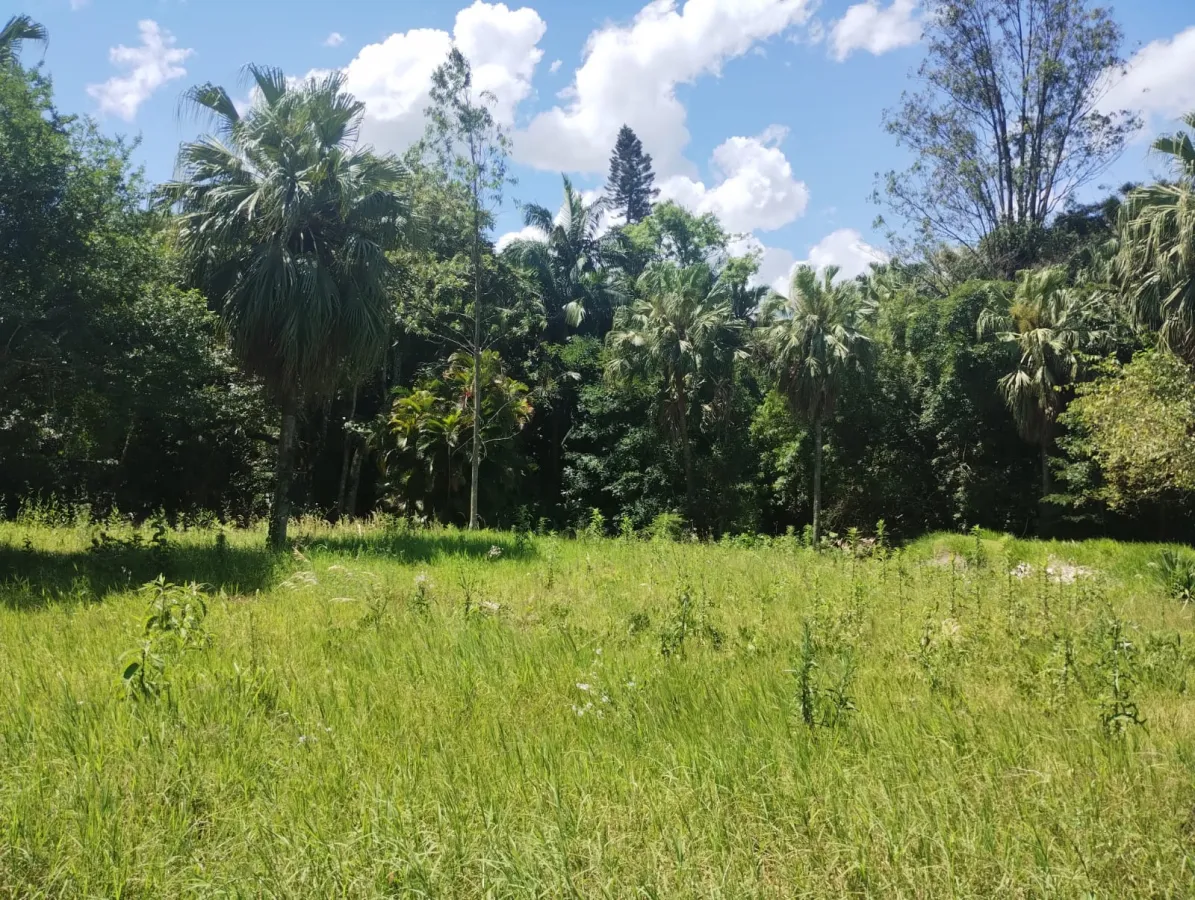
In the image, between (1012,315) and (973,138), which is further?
(973,138)

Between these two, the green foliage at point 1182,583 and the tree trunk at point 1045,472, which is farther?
the tree trunk at point 1045,472

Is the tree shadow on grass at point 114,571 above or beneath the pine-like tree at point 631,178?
beneath

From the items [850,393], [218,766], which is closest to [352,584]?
[218,766]

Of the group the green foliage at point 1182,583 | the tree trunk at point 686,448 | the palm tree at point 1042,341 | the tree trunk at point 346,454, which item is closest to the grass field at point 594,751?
the green foliage at point 1182,583

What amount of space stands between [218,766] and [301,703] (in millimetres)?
875

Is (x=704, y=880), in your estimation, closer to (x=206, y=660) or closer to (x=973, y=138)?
(x=206, y=660)

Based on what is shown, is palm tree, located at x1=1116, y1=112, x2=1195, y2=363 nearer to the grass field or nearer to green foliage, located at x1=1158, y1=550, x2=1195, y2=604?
green foliage, located at x1=1158, y1=550, x2=1195, y2=604

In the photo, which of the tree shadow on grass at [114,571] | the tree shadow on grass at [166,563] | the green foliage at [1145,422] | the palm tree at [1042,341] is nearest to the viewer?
the tree shadow on grass at [114,571]

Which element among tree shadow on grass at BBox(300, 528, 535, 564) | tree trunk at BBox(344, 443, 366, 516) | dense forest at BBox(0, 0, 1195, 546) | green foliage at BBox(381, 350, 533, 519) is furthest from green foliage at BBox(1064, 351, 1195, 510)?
tree trunk at BBox(344, 443, 366, 516)

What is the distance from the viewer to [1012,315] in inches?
944

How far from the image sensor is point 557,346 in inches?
1136

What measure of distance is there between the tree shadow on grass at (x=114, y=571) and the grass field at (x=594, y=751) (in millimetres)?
366

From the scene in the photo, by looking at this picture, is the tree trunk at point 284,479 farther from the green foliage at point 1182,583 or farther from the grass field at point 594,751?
the green foliage at point 1182,583

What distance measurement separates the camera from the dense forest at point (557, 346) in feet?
35.3
